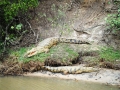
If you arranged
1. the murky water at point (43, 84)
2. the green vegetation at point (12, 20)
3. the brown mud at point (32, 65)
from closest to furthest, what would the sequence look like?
the murky water at point (43, 84), the brown mud at point (32, 65), the green vegetation at point (12, 20)

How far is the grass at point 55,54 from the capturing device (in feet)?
33.7

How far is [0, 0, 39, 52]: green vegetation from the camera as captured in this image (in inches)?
443

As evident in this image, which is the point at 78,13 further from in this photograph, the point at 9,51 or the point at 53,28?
the point at 9,51

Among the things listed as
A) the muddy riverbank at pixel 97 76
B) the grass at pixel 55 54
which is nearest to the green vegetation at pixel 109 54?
the muddy riverbank at pixel 97 76

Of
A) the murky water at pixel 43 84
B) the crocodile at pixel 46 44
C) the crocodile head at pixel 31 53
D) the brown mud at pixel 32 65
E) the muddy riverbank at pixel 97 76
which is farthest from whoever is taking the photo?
the crocodile at pixel 46 44

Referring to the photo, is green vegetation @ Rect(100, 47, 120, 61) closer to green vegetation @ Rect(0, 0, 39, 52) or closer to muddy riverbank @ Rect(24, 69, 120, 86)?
muddy riverbank @ Rect(24, 69, 120, 86)

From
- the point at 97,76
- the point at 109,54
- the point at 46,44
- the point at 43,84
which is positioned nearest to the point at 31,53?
the point at 46,44

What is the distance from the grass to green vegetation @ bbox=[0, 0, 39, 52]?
733 mm

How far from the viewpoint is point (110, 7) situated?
1239cm

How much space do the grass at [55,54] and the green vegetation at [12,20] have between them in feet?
2.41

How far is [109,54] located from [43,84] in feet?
10.2

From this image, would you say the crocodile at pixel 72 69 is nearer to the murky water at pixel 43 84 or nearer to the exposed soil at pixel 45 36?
the exposed soil at pixel 45 36

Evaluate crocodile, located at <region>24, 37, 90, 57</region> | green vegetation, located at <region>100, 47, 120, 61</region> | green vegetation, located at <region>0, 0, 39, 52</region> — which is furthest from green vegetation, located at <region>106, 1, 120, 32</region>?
green vegetation, located at <region>0, 0, 39, 52</region>

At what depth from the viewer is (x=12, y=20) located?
11.8 m
